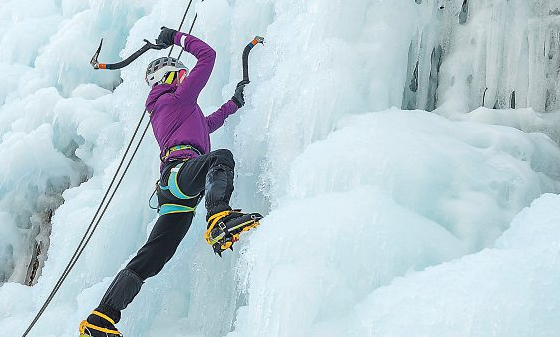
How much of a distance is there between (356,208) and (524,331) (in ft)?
2.93

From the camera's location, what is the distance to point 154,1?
708cm

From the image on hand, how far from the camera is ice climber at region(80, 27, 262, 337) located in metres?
2.63

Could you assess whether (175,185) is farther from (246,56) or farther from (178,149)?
(246,56)

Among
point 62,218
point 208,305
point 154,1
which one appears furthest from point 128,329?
point 154,1

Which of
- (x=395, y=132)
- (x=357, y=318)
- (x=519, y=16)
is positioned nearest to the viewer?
(x=357, y=318)

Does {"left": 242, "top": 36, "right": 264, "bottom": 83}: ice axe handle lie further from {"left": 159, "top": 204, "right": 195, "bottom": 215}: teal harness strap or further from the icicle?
the icicle

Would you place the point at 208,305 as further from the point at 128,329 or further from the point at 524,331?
the point at 524,331

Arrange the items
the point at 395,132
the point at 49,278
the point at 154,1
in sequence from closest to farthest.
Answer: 1. the point at 395,132
2. the point at 49,278
3. the point at 154,1

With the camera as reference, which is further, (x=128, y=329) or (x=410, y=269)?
(x=128, y=329)

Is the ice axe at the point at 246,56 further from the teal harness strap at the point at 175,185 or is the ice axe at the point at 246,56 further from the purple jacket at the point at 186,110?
the teal harness strap at the point at 175,185

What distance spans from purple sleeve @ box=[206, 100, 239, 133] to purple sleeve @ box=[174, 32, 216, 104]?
0.33 m

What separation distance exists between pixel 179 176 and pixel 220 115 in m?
0.79

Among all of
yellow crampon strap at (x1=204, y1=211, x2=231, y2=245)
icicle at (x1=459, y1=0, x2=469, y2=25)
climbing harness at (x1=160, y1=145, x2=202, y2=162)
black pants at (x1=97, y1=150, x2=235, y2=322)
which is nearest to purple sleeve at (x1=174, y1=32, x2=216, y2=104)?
climbing harness at (x1=160, y1=145, x2=202, y2=162)

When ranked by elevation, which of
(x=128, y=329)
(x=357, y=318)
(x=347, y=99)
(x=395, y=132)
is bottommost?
(x=128, y=329)
